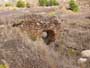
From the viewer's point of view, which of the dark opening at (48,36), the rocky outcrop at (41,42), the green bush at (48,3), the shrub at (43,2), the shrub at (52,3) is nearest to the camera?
the rocky outcrop at (41,42)

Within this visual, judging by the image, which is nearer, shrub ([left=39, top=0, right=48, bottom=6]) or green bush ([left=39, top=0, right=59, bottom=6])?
shrub ([left=39, top=0, right=48, bottom=6])

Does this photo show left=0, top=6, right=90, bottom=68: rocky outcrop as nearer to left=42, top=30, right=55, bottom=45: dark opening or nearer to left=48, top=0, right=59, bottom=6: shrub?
left=42, top=30, right=55, bottom=45: dark opening

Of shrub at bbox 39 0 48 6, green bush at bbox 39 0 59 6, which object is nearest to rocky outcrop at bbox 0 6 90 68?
shrub at bbox 39 0 48 6

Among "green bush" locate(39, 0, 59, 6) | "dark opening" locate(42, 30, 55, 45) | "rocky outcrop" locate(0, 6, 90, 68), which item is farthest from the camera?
"green bush" locate(39, 0, 59, 6)

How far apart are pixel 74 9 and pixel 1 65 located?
25160mm

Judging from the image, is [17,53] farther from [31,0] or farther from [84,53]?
[31,0]

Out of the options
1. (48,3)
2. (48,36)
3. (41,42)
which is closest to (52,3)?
(48,3)

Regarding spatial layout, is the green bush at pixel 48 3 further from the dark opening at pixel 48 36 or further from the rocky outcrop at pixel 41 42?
the dark opening at pixel 48 36

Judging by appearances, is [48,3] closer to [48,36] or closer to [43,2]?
A: [43,2]

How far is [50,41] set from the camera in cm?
1753

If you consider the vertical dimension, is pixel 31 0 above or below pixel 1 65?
below

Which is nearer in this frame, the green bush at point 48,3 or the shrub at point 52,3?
the green bush at point 48,3

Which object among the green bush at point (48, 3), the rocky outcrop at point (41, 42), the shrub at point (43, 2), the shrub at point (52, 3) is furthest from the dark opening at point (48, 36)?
the shrub at point (52, 3)

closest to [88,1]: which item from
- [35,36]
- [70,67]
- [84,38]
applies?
[84,38]
